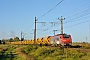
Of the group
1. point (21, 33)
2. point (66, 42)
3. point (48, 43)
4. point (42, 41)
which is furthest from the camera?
point (21, 33)

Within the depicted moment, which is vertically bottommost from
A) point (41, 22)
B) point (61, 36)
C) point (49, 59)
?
point (49, 59)

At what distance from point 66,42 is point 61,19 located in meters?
11.6

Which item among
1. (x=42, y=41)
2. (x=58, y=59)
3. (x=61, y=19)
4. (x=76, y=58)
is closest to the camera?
(x=76, y=58)

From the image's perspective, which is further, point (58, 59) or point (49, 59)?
point (49, 59)

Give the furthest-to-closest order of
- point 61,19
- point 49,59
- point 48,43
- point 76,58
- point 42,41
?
1. point 42,41
2. point 48,43
3. point 61,19
4. point 49,59
5. point 76,58

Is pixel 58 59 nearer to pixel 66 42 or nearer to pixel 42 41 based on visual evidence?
pixel 66 42

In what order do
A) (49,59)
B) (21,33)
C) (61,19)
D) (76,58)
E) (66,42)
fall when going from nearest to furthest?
(76,58)
(49,59)
(66,42)
(61,19)
(21,33)

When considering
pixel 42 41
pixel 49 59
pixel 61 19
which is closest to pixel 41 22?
pixel 61 19

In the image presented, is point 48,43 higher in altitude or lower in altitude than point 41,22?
lower

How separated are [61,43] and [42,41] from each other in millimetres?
21486

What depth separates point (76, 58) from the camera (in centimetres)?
1786

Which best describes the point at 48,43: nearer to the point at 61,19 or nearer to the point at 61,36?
the point at 61,19

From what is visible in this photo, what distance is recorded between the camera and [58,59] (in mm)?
19047

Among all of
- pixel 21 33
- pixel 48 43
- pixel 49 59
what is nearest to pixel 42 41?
pixel 48 43
